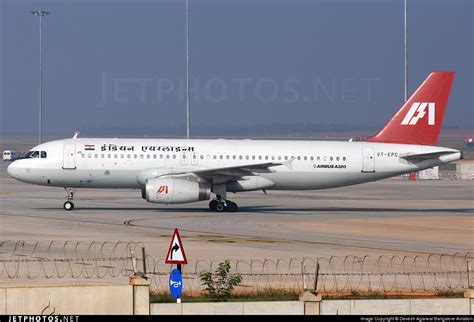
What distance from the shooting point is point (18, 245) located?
37500 mm

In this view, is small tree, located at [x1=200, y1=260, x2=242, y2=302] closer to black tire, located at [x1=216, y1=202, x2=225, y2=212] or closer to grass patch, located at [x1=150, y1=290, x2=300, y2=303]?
grass patch, located at [x1=150, y1=290, x2=300, y2=303]

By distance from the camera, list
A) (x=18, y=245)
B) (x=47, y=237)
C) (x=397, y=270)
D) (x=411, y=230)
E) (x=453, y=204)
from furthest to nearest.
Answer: (x=453, y=204)
(x=411, y=230)
(x=47, y=237)
(x=18, y=245)
(x=397, y=270)

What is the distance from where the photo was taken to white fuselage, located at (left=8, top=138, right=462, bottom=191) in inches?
2199

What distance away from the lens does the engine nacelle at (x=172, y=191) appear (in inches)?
2109

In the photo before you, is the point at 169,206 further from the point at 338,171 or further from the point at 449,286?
the point at 449,286

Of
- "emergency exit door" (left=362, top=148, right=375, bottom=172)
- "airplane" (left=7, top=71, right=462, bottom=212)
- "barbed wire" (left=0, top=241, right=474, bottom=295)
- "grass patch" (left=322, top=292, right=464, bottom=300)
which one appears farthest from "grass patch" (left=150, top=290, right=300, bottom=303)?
"emergency exit door" (left=362, top=148, right=375, bottom=172)

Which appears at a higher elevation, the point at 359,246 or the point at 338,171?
the point at 338,171

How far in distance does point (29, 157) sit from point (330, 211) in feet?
53.6

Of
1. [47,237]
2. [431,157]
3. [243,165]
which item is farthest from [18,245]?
[431,157]

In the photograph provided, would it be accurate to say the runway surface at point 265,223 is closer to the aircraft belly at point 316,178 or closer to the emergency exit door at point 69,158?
the aircraft belly at point 316,178

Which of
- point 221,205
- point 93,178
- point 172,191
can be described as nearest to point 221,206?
point 221,205

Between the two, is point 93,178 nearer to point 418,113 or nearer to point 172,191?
point 172,191

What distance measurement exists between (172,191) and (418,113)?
15212mm

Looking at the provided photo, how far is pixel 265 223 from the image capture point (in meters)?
49.4
